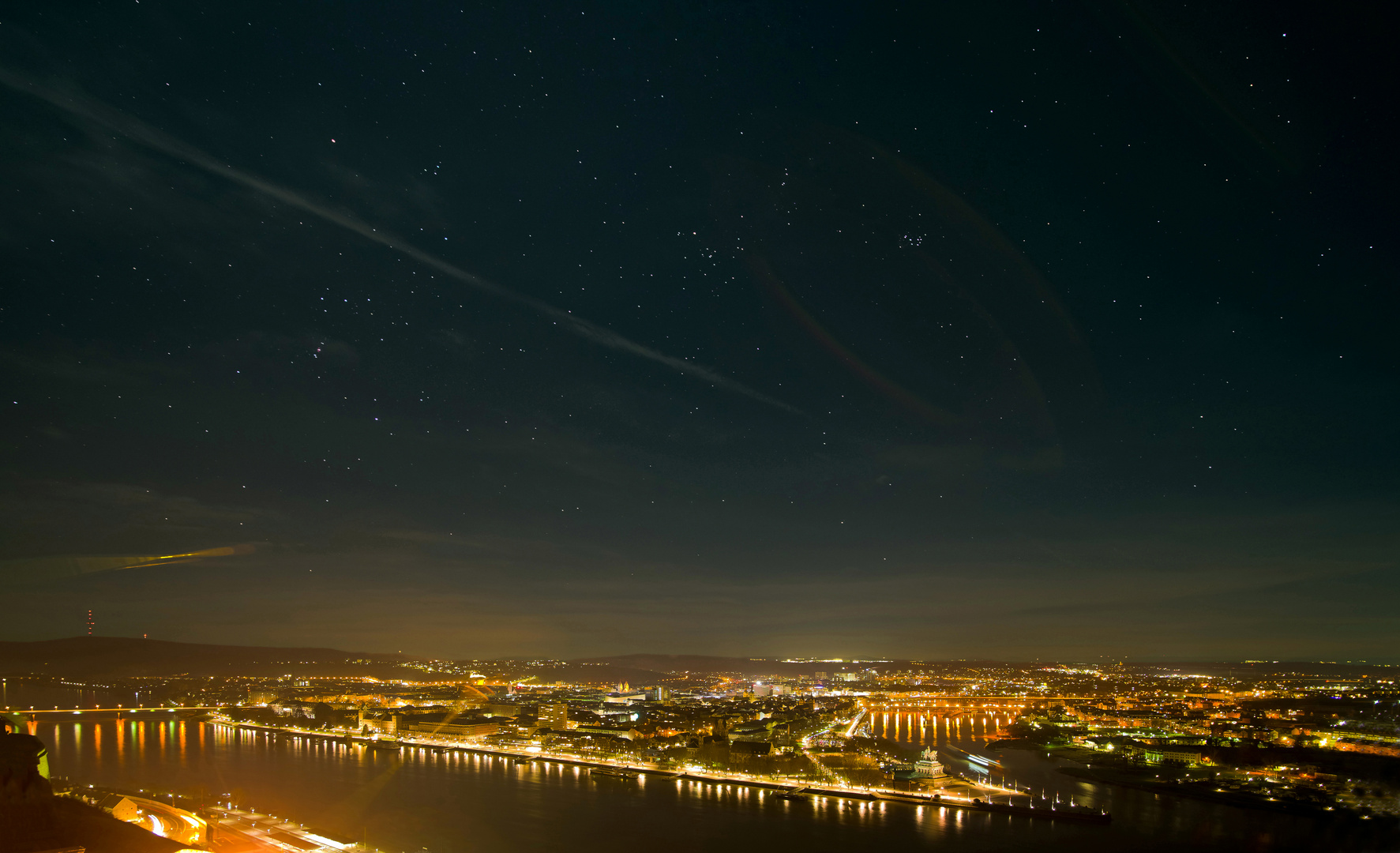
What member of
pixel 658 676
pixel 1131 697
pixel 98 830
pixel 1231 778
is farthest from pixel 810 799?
pixel 658 676

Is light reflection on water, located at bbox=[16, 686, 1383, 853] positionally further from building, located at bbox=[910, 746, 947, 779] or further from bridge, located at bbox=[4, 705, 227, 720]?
bridge, located at bbox=[4, 705, 227, 720]

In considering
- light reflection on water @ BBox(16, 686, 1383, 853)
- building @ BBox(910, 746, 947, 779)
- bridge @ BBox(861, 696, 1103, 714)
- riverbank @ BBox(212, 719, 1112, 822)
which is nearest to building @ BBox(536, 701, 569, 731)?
riverbank @ BBox(212, 719, 1112, 822)

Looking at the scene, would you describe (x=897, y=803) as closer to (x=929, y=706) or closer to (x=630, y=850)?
(x=630, y=850)

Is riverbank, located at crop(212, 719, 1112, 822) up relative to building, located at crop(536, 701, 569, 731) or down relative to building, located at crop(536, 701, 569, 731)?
up

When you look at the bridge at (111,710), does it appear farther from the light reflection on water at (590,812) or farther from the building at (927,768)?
the building at (927,768)

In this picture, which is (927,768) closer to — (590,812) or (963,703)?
(590,812)

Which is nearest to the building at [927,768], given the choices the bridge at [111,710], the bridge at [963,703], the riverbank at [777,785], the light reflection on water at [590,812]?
the riverbank at [777,785]

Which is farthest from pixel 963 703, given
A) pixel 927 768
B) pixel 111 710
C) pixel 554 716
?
pixel 111 710

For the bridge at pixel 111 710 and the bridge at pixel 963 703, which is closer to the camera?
the bridge at pixel 111 710

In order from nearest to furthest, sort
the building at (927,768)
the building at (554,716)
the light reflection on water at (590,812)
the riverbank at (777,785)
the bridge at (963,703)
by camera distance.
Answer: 1. the light reflection on water at (590,812)
2. the riverbank at (777,785)
3. the building at (927,768)
4. the building at (554,716)
5. the bridge at (963,703)
